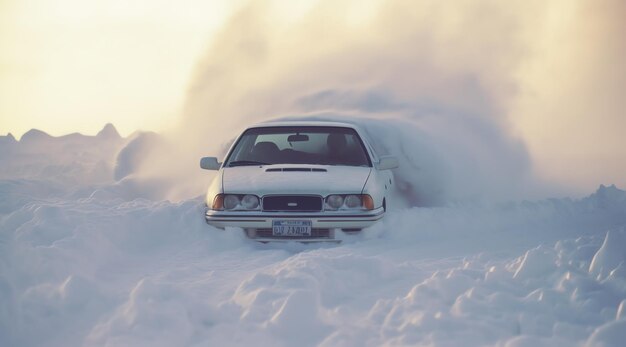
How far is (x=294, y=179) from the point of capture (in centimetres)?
619

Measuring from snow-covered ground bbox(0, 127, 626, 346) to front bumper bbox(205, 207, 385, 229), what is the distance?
6.2 inches

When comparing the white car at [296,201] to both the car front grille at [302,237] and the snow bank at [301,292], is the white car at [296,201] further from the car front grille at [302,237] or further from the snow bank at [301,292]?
the snow bank at [301,292]

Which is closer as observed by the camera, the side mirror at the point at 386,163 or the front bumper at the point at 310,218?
the front bumper at the point at 310,218

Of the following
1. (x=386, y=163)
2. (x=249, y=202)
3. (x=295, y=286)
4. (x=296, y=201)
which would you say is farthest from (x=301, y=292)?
(x=386, y=163)

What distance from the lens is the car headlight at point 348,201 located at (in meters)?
6.02

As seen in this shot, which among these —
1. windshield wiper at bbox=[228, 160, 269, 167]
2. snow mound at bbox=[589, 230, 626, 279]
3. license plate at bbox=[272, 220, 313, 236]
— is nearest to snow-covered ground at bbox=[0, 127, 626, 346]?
snow mound at bbox=[589, 230, 626, 279]

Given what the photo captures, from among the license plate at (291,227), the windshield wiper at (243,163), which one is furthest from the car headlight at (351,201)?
the windshield wiper at (243,163)

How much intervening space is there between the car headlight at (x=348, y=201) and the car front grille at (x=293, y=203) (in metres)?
0.10

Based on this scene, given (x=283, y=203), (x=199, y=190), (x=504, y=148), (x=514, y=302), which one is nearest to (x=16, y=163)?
(x=199, y=190)

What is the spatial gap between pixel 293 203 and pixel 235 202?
1.85ft

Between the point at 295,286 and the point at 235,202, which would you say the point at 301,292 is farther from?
the point at 235,202

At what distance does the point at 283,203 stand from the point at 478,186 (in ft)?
18.8

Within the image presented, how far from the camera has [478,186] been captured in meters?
10.9

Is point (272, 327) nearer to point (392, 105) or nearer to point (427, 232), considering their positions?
point (427, 232)
